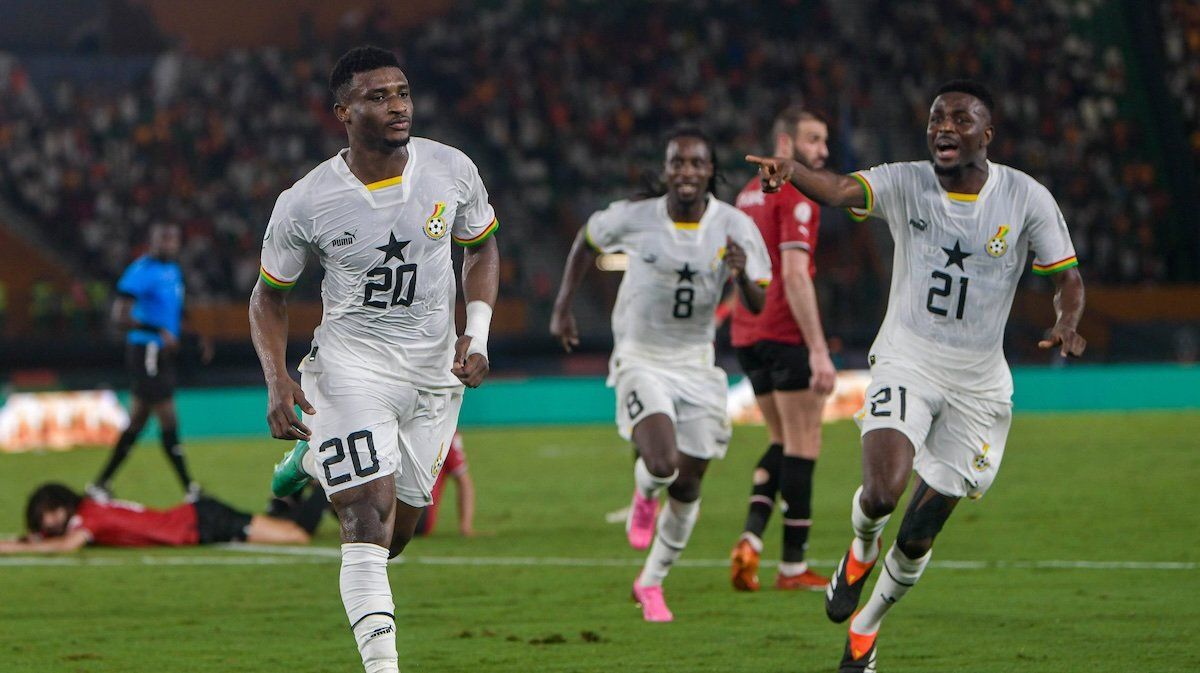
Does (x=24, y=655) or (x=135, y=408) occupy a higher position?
(x=24, y=655)

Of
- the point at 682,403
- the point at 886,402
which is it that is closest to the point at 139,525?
the point at 682,403

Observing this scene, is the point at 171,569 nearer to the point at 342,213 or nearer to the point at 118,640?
the point at 118,640

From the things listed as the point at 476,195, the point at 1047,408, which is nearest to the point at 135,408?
the point at 476,195

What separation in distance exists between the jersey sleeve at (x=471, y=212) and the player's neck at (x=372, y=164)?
0.96 ft

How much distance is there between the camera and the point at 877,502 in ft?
20.8

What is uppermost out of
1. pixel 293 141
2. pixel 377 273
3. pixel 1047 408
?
pixel 377 273

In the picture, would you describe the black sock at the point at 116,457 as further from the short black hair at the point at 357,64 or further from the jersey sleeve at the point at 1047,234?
the jersey sleeve at the point at 1047,234

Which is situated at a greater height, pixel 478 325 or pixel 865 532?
pixel 478 325

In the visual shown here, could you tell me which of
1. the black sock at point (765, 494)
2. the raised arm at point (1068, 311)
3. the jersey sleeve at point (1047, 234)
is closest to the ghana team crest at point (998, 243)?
the jersey sleeve at point (1047, 234)

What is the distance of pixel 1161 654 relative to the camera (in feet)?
22.3

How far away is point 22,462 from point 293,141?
40.2ft

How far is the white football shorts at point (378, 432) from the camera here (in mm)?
5898

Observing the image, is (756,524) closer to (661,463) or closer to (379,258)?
(661,463)

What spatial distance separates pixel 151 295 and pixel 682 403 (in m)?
7.15
